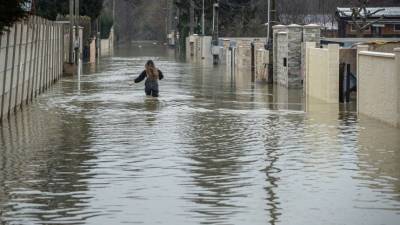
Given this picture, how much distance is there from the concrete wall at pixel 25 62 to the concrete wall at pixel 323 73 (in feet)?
25.8

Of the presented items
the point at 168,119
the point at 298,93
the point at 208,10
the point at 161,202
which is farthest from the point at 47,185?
the point at 208,10

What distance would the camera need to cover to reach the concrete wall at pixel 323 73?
95.3 feet

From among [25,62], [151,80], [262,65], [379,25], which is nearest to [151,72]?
[151,80]

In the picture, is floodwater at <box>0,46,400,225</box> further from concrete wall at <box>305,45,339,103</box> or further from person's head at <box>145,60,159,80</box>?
person's head at <box>145,60,159,80</box>

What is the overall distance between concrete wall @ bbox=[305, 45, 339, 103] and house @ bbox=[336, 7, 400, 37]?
2385 inches

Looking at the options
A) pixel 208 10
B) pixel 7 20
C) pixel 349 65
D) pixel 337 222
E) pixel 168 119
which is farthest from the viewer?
pixel 208 10

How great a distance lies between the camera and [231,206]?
11.3 metres

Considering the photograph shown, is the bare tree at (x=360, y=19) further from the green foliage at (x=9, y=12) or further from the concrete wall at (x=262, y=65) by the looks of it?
the green foliage at (x=9, y=12)

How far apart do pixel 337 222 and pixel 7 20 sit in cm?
1019

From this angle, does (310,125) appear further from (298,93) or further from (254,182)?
(298,93)

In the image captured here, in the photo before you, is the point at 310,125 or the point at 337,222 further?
the point at 310,125

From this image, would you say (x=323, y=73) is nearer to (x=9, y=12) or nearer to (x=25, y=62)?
(x=25, y=62)

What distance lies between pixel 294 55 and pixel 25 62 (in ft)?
41.6

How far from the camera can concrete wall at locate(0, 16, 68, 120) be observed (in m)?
23.0
